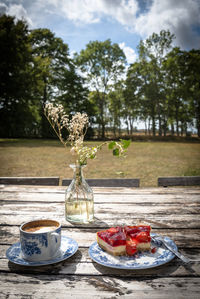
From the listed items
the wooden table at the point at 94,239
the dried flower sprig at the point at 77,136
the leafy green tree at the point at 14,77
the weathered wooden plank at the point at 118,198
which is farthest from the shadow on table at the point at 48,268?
the leafy green tree at the point at 14,77

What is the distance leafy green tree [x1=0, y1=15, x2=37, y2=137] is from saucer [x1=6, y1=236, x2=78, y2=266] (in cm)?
2583

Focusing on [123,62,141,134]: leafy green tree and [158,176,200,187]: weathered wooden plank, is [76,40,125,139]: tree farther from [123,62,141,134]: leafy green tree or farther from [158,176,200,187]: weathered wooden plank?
[158,176,200,187]: weathered wooden plank

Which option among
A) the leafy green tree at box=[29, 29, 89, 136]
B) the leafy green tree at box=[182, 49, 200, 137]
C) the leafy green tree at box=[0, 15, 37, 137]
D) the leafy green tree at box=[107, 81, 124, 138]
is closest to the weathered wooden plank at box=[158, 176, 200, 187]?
the leafy green tree at box=[0, 15, 37, 137]

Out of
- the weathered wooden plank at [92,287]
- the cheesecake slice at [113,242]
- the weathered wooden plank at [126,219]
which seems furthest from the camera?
the weathered wooden plank at [126,219]

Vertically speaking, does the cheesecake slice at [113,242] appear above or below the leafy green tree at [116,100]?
below

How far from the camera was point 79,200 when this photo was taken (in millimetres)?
1396

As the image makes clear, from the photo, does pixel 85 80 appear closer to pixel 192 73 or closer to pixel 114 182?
pixel 192 73

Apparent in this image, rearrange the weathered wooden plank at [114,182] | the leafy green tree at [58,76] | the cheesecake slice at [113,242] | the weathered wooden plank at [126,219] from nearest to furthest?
the cheesecake slice at [113,242], the weathered wooden plank at [126,219], the weathered wooden plank at [114,182], the leafy green tree at [58,76]

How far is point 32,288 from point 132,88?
36027mm

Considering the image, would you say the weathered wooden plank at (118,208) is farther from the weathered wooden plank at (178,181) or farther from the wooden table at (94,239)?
the weathered wooden plank at (178,181)

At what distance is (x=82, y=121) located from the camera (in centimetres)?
127

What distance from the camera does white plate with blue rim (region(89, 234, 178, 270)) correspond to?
2.83 ft

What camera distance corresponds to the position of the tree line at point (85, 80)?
2516 centimetres

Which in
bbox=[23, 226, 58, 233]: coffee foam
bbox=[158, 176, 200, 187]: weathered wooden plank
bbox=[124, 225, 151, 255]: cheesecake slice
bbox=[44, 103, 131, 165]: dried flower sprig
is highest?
bbox=[44, 103, 131, 165]: dried flower sprig
